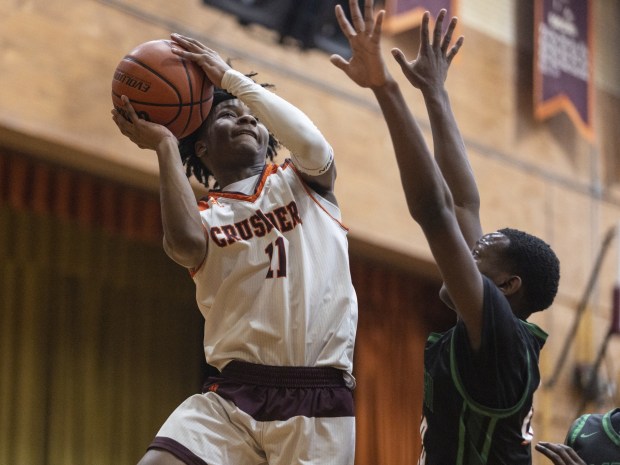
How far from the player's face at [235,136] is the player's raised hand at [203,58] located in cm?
24

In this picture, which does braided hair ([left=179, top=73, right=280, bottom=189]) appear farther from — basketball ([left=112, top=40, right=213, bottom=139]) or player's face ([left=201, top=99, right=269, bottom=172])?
basketball ([left=112, top=40, right=213, bottom=139])

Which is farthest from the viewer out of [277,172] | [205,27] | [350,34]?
[205,27]

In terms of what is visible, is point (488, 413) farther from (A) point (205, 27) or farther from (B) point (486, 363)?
(A) point (205, 27)

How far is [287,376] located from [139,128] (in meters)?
A: 1.08

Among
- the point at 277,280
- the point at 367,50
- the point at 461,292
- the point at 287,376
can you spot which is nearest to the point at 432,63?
the point at 367,50

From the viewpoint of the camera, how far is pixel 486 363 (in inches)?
133

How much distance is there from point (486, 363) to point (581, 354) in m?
9.01

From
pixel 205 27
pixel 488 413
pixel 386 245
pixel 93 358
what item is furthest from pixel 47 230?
pixel 488 413

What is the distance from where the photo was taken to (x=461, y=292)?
10.8 ft

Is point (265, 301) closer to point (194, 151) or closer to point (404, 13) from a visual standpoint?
point (194, 151)

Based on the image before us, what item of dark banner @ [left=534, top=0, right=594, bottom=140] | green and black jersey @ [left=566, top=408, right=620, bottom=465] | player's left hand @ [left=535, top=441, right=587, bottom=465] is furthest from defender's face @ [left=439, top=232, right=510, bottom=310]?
dark banner @ [left=534, top=0, right=594, bottom=140]

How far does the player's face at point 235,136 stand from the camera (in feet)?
14.7

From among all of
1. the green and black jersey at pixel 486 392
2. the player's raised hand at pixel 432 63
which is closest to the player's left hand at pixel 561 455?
the green and black jersey at pixel 486 392

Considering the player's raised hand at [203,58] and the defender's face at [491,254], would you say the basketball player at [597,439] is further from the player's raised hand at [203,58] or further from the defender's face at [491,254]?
the player's raised hand at [203,58]
